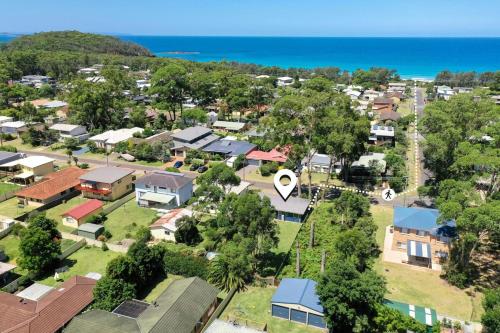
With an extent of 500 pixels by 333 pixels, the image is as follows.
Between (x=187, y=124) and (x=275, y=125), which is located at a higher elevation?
(x=275, y=125)

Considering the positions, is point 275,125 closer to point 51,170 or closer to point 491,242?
point 491,242

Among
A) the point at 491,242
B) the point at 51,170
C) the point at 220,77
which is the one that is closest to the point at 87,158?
the point at 51,170

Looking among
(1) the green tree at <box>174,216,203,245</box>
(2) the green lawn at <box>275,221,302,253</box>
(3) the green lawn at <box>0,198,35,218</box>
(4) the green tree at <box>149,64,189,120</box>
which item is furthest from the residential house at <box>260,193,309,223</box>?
(4) the green tree at <box>149,64,189,120</box>

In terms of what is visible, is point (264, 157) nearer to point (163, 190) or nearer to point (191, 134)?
point (191, 134)

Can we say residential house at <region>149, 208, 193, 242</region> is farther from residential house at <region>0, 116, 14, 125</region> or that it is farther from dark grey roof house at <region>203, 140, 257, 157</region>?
residential house at <region>0, 116, 14, 125</region>

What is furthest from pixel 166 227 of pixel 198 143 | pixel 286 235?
pixel 198 143

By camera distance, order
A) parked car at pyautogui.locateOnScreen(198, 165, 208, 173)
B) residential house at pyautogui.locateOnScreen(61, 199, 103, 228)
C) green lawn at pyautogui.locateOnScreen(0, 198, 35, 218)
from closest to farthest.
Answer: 1. residential house at pyautogui.locateOnScreen(61, 199, 103, 228)
2. green lawn at pyautogui.locateOnScreen(0, 198, 35, 218)
3. parked car at pyautogui.locateOnScreen(198, 165, 208, 173)
